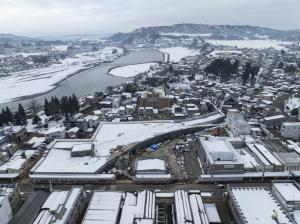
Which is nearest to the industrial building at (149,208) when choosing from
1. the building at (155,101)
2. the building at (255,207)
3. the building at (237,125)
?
the building at (255,207)

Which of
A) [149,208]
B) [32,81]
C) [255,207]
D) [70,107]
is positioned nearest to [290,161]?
[255,207]

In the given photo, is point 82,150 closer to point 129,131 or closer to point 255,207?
point 129,131

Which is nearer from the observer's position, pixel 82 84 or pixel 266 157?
pixel 266 157

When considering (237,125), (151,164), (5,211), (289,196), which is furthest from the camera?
(237,125)

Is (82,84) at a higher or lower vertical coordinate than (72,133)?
lower

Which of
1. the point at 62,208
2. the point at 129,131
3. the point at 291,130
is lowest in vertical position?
the point at 129,131

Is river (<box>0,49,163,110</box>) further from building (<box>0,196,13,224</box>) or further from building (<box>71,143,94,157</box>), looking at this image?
building (<box>0,196,13,224</box>)
